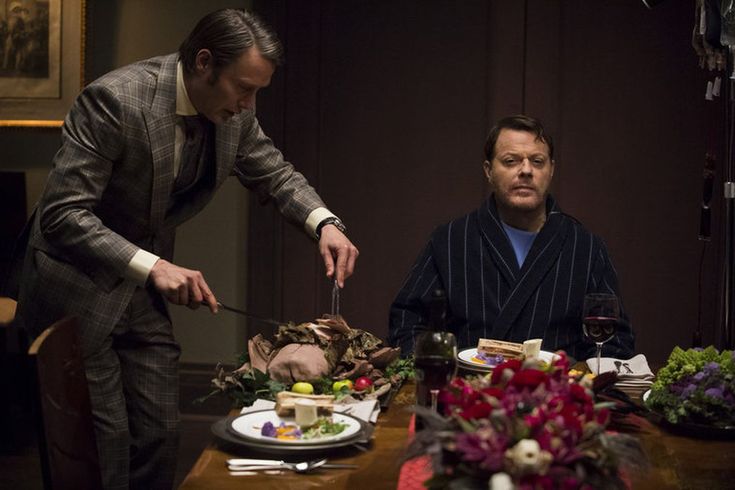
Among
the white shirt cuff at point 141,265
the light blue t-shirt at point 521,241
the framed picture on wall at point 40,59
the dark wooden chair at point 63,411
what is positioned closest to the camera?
the dark wooden chair at point 63,411

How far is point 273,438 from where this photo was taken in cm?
158

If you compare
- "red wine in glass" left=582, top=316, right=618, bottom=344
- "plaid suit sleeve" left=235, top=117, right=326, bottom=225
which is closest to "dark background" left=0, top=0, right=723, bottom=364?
"plaid suit sleeve" left=235, top=117, right=326, bottom=225

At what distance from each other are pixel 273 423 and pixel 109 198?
95 centimetres

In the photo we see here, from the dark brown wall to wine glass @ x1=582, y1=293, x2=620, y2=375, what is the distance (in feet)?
8.15

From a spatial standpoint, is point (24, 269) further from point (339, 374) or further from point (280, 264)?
point (280, 264)

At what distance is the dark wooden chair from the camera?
1430mm

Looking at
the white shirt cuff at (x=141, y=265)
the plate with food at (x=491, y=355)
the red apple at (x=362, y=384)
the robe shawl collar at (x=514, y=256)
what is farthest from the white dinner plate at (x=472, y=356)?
the white shirt cuff at (x=141, y=265)

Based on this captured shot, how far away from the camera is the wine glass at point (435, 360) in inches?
63.1

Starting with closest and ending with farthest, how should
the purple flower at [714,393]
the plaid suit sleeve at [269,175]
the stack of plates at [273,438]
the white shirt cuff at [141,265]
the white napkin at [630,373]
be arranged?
the stack of plates at [273,438]
the purple flower at [714,393]
the white napkin at [630,373]
the white shirt cuff at [141,265]
the plaid suit sleeve at [269,175]

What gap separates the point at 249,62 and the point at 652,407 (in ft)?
3.77

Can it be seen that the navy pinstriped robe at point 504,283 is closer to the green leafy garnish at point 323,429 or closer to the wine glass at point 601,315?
the wine glass at point 601,315

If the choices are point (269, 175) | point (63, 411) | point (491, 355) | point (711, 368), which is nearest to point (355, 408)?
point (491, 355)

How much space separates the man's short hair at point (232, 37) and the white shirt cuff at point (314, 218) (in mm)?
394

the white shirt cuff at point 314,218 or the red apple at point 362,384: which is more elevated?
the white shirt cuff at point 314,218
